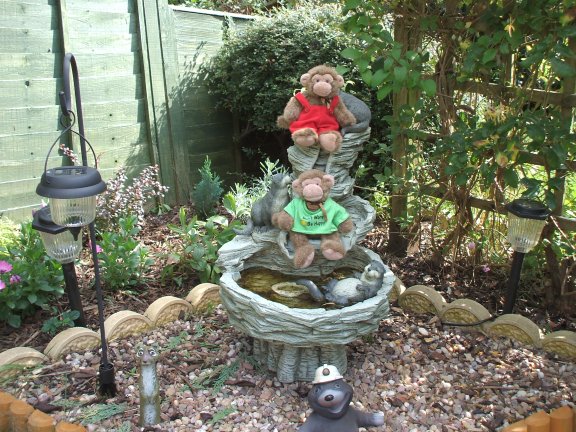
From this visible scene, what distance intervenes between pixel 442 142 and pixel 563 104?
719 millimetres

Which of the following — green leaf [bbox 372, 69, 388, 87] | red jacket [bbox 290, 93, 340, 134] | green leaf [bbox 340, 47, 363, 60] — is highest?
green leaf [bbox 340, 47, 363, 60]

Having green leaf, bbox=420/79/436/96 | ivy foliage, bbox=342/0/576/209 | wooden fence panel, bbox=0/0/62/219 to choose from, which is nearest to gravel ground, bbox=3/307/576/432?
ivy foliage, bbox=342/0/576/209

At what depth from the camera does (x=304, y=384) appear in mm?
2908

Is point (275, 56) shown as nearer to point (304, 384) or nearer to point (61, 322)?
point (61, 322)

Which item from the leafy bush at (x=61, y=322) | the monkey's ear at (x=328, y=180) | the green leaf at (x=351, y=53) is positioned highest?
the green leaf at (x=351, y=53)

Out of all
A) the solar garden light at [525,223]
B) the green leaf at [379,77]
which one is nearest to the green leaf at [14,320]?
the green leaf at [379,77]

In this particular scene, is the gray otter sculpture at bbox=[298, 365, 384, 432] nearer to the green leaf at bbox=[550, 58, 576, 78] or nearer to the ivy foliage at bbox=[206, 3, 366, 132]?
the green leaf at bbox=[550, 58, 576, 78]

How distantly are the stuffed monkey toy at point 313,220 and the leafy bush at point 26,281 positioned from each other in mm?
1448

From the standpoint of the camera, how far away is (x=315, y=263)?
3262 mm

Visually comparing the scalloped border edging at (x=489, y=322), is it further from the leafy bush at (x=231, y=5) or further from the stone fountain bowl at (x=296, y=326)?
the leafy bush at (x=231, y=5)

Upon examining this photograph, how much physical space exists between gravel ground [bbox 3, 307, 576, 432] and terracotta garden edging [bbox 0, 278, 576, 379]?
0.20 feet

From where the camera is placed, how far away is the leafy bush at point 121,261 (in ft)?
12.3

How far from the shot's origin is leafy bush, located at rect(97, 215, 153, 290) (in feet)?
12.3

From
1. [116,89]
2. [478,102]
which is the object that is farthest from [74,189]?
[116,89]
